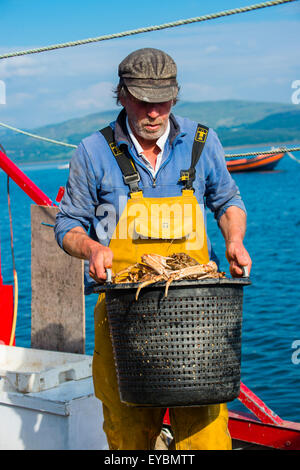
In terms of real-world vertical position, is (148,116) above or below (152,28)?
below

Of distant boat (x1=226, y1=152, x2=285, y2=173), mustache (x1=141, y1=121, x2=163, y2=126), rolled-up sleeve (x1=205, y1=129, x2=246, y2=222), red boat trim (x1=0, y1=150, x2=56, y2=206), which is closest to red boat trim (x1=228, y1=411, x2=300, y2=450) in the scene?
red boat trim (x1=0, y1=150, x2=56, y2=206)

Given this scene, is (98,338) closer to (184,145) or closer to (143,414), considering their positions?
(143,414)

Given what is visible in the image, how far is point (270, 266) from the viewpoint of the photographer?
70.6 ft

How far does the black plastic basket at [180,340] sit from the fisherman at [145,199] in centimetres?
30

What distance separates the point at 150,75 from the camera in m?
3.37

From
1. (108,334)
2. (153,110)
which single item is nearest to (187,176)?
(153,110)

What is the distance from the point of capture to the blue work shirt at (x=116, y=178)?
11.5 ft

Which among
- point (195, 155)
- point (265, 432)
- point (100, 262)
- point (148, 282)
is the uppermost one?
point (195, 155)

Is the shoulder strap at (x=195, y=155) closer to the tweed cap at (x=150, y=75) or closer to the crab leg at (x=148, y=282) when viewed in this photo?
the tweed cap at (x=150, y=75)

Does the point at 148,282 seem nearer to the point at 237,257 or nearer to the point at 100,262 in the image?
the point at 100,262

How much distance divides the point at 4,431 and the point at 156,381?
75.4 inches

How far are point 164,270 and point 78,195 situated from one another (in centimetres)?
72
